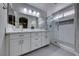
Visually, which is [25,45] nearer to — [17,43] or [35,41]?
[17,43]

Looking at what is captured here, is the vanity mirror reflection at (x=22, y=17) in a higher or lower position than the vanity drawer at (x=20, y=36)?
higher

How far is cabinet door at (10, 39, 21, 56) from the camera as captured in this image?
1.80 metres

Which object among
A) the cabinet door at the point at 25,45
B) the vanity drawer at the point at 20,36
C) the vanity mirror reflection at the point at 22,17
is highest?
the vanity mirror reflection at the point at 22,17

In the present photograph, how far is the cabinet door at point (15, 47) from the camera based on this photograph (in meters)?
1.80

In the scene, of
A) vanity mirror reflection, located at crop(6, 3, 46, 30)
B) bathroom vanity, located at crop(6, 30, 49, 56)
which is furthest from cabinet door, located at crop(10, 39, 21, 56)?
vanity mirror reflection, located at crop(6, 3, 46, 30)

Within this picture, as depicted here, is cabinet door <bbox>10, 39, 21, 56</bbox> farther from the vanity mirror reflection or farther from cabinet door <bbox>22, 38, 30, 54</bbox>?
the vanity mirror reflection

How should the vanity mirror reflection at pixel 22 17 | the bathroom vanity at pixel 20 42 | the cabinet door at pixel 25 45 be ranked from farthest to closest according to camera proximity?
the vanity mirror reflection at pixel 22 17, the cabinet door at pixel 25 45, the bathroom vanity at pixel 20 42

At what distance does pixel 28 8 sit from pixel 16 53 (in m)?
1.87

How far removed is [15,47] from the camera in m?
1.90

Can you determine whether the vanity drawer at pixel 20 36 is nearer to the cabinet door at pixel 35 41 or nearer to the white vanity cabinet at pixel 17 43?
the white vanity cabinet at pixel 17 43

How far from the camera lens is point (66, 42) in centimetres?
345

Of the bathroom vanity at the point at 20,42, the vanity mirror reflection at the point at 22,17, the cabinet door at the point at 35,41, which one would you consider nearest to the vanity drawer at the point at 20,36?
the bathroom vanity at the point at 20,42

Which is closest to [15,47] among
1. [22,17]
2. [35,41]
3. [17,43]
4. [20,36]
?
[17,43]

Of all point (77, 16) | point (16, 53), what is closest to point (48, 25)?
point (77, 16)
